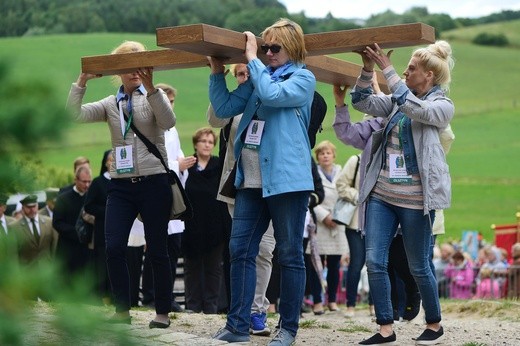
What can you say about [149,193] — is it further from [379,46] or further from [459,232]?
[459,232]

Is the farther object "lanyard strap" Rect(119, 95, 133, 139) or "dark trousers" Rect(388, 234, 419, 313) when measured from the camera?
"dark trousers" Rect(388, 234, 419, 313)

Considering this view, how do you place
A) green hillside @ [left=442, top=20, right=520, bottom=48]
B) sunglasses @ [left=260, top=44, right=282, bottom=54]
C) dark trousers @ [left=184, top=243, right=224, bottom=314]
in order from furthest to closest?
green hillside @ [left=442, top=20, right=520, bottom=48] → dark trousers @ [left=184, top=243, right=224, bottom=314] → sunglasses @ [left=260, top=44, right=282, bottom=54]

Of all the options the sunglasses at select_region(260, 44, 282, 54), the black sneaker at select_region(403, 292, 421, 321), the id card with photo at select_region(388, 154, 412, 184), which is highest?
the sunglasses at select_region(260, 44, 282, 54)

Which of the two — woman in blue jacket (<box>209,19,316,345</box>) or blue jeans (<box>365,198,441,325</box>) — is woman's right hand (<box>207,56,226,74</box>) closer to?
woman in blue jacket (<box>209,19,316,345</box>)

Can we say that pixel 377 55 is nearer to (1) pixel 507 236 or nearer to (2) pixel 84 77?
(2) pixel 84 77

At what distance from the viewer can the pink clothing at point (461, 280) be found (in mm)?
18359

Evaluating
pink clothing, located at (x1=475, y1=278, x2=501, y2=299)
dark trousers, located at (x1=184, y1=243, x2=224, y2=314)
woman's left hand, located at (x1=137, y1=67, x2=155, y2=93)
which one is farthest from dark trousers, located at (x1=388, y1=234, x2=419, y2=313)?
pink clothing, located at (x1=475, y1=278, x2=501, y2=299)

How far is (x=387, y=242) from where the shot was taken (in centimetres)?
701

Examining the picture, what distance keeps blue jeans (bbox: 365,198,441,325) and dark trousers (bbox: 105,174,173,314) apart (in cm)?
137

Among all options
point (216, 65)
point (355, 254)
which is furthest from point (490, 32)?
point (216, 65)

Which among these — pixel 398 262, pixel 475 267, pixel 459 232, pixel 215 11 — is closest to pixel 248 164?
pixel 398 262

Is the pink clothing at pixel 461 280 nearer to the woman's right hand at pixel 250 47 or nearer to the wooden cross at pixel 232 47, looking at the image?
the wooden cross at pixel 232 47

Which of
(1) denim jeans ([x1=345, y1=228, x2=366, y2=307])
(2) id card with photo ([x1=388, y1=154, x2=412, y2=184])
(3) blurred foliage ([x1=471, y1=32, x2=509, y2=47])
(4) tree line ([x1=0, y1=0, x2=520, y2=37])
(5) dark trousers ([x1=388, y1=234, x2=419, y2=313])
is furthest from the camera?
(3) blurred foliage ([x1=471, y1=32, x2=509, y2=47])

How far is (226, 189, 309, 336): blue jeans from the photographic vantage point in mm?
6539
